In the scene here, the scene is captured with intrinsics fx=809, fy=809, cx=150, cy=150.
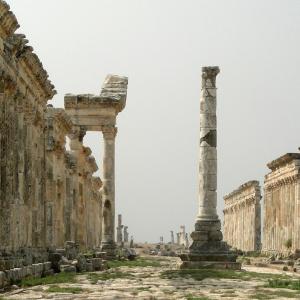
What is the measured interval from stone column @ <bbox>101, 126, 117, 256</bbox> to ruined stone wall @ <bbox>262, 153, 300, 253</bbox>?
17.3 meters

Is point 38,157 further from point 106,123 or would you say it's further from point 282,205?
point 282,205

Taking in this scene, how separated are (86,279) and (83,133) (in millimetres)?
18311

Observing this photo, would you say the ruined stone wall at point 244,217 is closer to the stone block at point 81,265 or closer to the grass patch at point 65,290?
the stone block at point 81,265

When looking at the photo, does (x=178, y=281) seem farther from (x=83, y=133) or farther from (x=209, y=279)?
(x=83, y=133)

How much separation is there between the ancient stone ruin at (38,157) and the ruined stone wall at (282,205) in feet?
58.4

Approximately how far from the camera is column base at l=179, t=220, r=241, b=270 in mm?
30156

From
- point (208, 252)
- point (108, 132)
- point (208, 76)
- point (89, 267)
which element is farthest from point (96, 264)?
point (108, 132)

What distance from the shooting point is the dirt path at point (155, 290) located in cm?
1667

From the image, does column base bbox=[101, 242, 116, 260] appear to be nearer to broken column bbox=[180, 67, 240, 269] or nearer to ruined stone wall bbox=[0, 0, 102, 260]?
ruined stone wall bbox=[0, 0, 102, 260]

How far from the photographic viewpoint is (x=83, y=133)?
40188mm

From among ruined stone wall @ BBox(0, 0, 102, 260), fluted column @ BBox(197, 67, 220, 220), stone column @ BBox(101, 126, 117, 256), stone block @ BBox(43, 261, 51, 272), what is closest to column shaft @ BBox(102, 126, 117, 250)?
stone column @ BBox(101, 126, 117, 256)

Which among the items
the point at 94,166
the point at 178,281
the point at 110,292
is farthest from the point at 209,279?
the point at 94,166

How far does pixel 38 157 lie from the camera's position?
2703cm

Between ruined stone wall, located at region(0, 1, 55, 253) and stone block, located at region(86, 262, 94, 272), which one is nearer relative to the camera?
ruined stone wall, located at region(0, 1, 55, 253)
